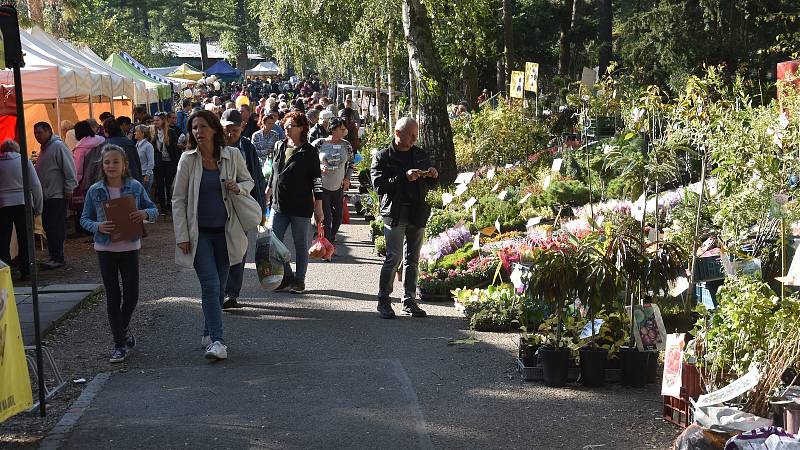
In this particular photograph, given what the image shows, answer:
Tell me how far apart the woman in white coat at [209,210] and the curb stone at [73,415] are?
80 cm

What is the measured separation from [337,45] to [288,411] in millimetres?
22501

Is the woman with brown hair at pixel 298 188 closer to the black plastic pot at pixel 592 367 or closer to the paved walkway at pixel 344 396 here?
the paved walkway at pixel 344 396

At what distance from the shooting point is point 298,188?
10.1 meters

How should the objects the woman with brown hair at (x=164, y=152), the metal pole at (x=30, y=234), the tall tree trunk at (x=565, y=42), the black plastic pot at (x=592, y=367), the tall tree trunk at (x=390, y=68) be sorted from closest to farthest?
the metal pole at (x=30, y=234) < the black plastic pot at (x=592, y=367) < the woman with brown hair at (x=164, y=152) < the tall tree trunk at (x=390, y=68) < the tall tree trunk at (x=565, y=42)

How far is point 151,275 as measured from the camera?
39.0 feet

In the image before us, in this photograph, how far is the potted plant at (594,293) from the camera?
6.63 meters

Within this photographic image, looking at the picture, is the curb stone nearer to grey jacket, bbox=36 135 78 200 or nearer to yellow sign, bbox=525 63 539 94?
grey jacket, bbox=36 135 78 200

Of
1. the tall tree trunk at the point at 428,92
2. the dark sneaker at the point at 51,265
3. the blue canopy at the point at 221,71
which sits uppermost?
the blue canopy at the point at 221,71

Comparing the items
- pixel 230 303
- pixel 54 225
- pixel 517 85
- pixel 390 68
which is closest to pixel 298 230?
pixel 230 303

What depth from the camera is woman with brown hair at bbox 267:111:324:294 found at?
33.2 feet

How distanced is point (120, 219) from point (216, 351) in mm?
1206

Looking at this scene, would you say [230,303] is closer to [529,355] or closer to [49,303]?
[49,303]

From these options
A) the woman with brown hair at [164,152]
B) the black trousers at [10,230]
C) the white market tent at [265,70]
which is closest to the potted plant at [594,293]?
the black trousers at [10,230]

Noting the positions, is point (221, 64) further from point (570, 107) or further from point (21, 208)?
point (21, 208)
